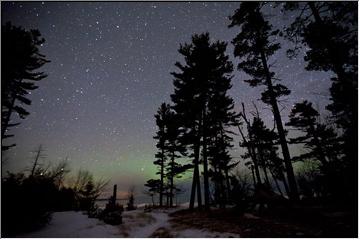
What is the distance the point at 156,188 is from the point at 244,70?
82.4 ft

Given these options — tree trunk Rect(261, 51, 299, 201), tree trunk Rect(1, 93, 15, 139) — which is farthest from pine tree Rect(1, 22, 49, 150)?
tree trunk Rect(261, 51, 299, 201)

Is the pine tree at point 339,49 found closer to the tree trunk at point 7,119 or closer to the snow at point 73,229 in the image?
the snow at point 73,229

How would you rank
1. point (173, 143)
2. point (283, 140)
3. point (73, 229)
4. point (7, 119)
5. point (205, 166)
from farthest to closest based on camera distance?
point (173, 143) < point (7, 119) < point (205, 166) < point (283, 140) < point (73, 229)

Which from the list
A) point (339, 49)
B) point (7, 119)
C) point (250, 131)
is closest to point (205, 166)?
point (250, 131)

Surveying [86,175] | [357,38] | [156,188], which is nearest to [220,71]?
[357,38]

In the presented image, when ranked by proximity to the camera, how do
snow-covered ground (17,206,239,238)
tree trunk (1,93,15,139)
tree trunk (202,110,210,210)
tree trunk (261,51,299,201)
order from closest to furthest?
snow-covered ground (17,206,239,238) → tree trunk (261,51,299,201) → tree trunk (202,110,210,210) → tree trunk (1,93,15,139)

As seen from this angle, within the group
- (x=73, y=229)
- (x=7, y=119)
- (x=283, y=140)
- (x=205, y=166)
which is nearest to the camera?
(x=73, y=229)

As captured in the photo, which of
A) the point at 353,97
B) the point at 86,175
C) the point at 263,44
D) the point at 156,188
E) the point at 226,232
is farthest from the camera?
the point at 156,188

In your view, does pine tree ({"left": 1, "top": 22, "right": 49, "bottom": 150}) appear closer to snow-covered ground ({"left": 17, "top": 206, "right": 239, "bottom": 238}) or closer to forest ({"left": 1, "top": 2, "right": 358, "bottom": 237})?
forest ({"left": 1, "top": 2, "right": 358, "bottom": 237})

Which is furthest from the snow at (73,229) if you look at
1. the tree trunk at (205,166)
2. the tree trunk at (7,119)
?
the tree trunk at (7,119)

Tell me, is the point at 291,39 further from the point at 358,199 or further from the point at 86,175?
the point at 86,175

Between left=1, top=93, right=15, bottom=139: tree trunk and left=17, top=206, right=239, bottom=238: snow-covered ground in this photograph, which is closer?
left=17, top=206, right=239, bottom=238: snow-covered ground

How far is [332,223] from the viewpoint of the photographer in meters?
5.60

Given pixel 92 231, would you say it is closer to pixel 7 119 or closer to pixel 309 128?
pixel 7 119
